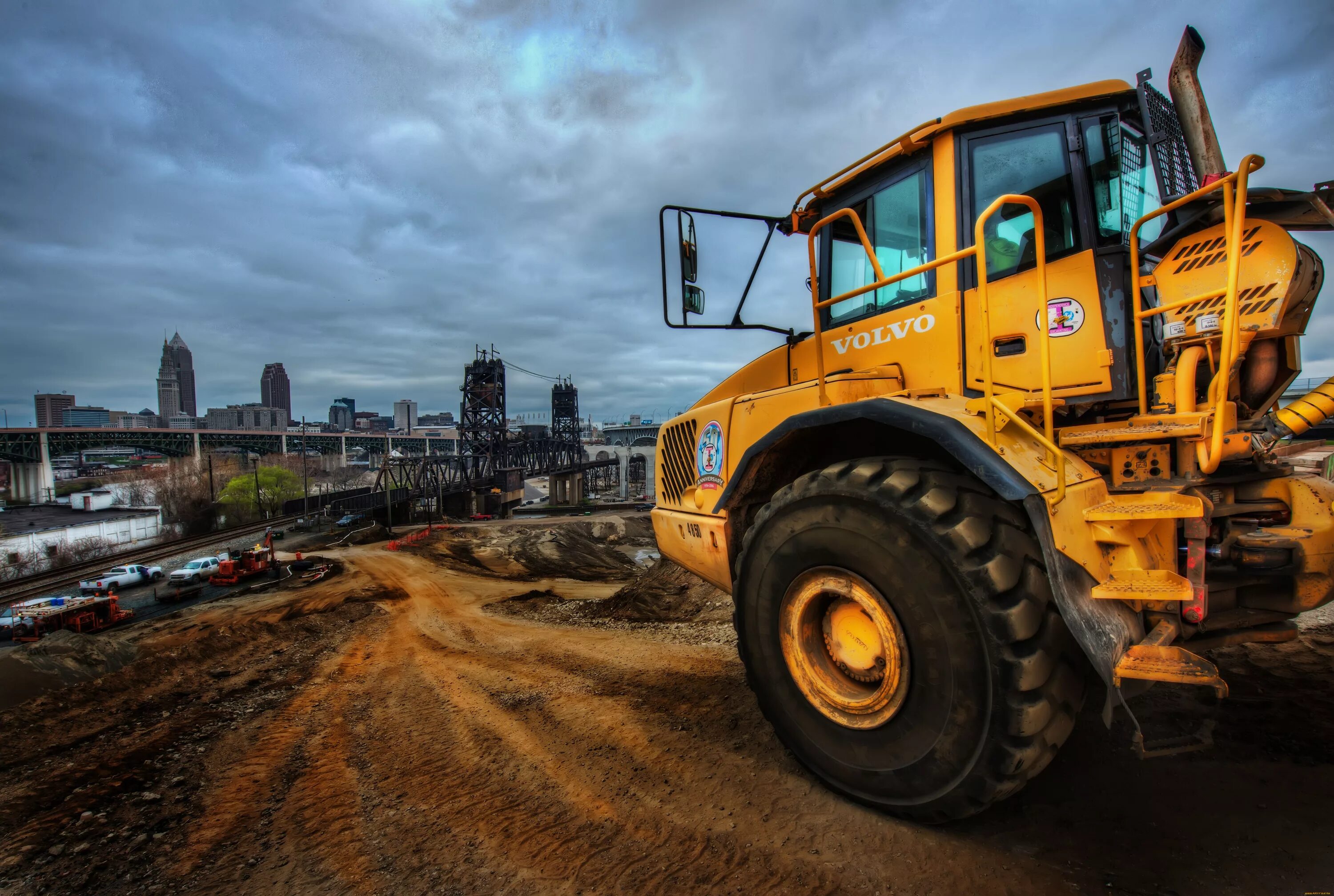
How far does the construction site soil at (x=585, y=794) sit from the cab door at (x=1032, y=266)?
2094 millimetres

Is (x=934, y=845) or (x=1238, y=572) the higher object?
(x=1238, y=572)

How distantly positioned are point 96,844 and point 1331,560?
642cm

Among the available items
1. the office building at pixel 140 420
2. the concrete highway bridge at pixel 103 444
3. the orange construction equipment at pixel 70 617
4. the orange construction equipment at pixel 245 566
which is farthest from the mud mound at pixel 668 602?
the office building at pixel 140 420

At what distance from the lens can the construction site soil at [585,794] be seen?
2537 mm

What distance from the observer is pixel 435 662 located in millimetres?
6660

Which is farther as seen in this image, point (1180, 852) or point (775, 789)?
point (775, 789)

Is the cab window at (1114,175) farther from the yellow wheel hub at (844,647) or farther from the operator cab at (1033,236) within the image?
the yellow wheel hub at (844,647)

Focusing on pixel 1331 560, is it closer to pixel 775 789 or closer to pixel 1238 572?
pixel 1238 572

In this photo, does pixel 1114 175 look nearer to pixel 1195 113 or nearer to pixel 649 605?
pixel 1195 113

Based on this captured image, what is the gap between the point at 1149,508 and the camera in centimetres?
226

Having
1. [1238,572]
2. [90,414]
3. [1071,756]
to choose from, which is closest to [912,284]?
[1238,572]

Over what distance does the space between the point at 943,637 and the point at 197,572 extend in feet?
80.7

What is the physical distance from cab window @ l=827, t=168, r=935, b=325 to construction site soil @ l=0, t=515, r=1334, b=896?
2.88m

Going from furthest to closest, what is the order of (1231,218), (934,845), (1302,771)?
(1302,771), (934,845), (1231,218)
